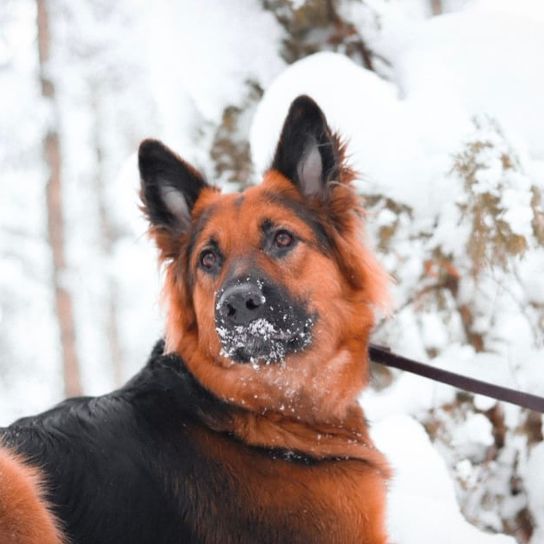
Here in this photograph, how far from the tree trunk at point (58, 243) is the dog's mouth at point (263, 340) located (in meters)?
11.1

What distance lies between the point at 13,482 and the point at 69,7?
12.2m

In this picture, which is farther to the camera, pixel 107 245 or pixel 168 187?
pixel 107 245

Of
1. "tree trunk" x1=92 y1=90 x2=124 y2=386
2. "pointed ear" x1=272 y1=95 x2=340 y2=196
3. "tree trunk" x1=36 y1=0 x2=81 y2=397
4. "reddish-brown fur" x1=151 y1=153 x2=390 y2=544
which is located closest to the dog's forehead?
"reddish-brown fur" x1=151 y1=153 x2=390 y2=544

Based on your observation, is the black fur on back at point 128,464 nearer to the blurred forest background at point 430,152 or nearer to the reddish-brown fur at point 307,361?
the reddish-brown fur at point 307,361

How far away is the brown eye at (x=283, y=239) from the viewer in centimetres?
393

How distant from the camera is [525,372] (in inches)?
201

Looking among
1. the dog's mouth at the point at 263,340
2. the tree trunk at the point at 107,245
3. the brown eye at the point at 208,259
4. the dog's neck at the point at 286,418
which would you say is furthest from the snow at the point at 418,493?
the tree trunk at the point at 107,245

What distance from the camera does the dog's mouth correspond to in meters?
3.55

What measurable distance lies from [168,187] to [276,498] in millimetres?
2006

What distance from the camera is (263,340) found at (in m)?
3.57

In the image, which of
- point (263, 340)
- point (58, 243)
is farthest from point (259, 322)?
point (58, 243)

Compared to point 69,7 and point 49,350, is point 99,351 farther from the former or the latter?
point 69,7

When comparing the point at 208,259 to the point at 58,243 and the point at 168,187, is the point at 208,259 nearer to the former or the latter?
the point at 168,187

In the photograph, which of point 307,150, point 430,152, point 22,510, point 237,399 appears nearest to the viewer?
point 22,510
